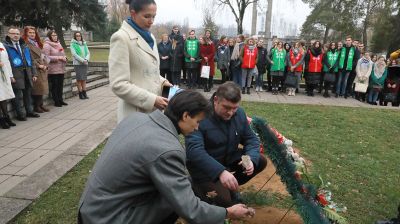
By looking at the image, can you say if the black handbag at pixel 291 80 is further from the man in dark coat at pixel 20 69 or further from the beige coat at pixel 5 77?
the beige coat at pixel 5 77

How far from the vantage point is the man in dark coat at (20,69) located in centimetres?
700

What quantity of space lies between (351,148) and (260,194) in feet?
8.95

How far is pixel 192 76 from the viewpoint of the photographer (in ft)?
38.6

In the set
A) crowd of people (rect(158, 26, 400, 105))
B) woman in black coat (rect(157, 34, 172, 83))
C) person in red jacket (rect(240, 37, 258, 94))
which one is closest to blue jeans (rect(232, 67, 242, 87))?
crowd of people (rect(158, 26, 400, 105))

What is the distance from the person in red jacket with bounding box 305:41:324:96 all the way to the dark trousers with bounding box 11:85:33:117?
7984 mm

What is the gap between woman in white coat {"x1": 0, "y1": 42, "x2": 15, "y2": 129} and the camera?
6573 millimetres

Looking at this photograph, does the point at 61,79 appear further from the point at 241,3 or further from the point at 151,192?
the point at 241,3

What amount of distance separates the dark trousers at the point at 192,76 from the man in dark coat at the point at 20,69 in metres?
5.21

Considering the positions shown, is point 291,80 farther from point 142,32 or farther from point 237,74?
point 142,32

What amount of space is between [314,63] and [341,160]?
6450mm

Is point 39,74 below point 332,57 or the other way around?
below

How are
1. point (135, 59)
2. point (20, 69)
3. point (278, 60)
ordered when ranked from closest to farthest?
point (135, 59)
point (20, 69)
point (278, 60)

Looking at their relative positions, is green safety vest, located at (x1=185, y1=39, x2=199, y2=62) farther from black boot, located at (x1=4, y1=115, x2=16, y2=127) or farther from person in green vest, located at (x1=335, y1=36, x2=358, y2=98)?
black boot, located at (x1=4, y1=115, x2=16, y2=127)

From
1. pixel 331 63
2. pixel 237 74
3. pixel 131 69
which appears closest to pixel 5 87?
pixel 131 69
